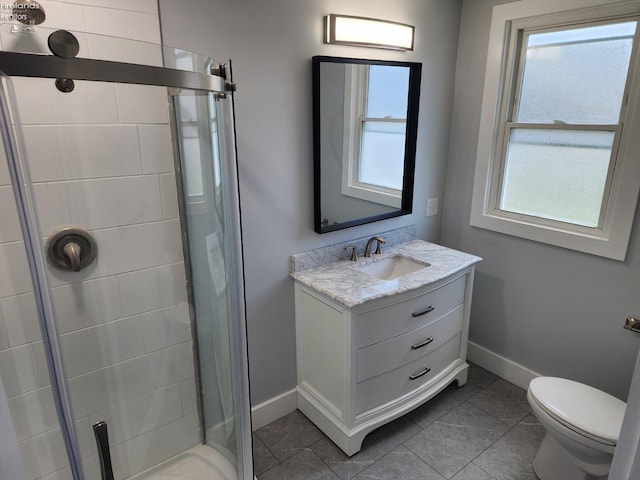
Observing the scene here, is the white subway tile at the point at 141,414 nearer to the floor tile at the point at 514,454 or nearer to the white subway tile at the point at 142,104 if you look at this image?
the white subway tile at the point at 142,104

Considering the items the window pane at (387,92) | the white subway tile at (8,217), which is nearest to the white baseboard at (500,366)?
the window pane at (387,92)

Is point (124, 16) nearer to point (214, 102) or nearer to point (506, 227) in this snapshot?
point (214, 102)

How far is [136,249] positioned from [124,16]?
821mm

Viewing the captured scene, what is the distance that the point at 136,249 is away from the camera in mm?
1611

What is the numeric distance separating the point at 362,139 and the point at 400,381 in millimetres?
1290

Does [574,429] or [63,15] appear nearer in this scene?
[63,15]

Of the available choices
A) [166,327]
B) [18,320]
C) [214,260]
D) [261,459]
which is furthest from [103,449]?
[214,260]

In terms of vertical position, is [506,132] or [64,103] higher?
[64,103]

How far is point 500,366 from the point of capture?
268 cm

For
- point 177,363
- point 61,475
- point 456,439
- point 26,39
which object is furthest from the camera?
point 456,439

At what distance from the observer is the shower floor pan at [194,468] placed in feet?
5.98

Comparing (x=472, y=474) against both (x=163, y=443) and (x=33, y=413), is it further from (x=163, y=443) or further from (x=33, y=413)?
(x=33, y=413)

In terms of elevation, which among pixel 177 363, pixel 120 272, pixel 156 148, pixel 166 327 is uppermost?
pixel 156 148

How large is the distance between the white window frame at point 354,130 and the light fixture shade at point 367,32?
0.42 ft
